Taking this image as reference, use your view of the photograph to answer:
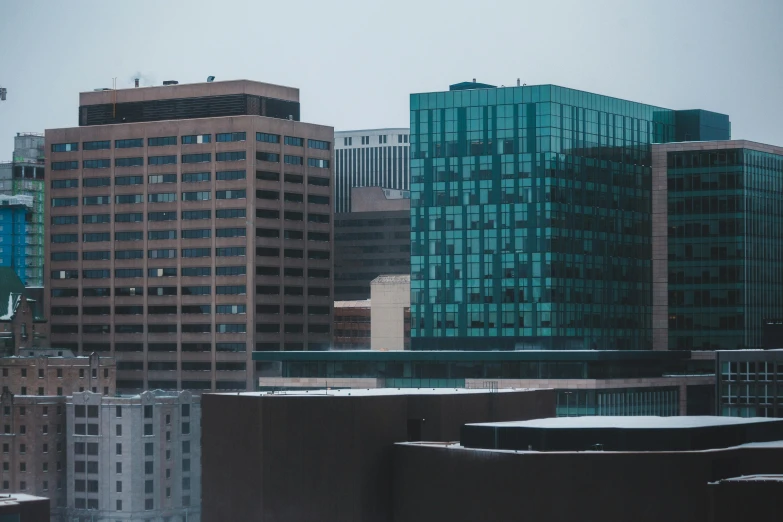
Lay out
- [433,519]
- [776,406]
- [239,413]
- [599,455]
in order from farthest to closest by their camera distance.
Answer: [776,406] → [239,413] → [433,519] → [599,455]

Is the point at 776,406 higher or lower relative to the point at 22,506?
higher

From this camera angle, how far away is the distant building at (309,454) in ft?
398

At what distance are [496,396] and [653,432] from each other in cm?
2549

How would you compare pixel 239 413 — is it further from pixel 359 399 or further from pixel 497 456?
pixel 497 456

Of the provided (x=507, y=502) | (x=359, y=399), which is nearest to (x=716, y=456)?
(x=507, y=502)

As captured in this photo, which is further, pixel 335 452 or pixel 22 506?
pixel 22 506

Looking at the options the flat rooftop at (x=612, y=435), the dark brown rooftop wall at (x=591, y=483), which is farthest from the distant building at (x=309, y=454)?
the dark brown rooftop wall at (x=591, y=483)

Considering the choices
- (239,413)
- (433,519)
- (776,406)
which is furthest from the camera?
(776,406)

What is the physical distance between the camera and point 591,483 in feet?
360

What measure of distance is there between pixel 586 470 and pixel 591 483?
0.88 meters

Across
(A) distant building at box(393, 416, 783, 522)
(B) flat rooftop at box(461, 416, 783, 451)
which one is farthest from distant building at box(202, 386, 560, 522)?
(B) flat rooftop at box(461, 416, 783, 451)

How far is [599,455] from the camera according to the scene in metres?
110

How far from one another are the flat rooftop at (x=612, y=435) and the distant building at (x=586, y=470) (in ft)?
0.22

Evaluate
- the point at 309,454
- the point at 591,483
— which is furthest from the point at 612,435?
the point at 309,454
